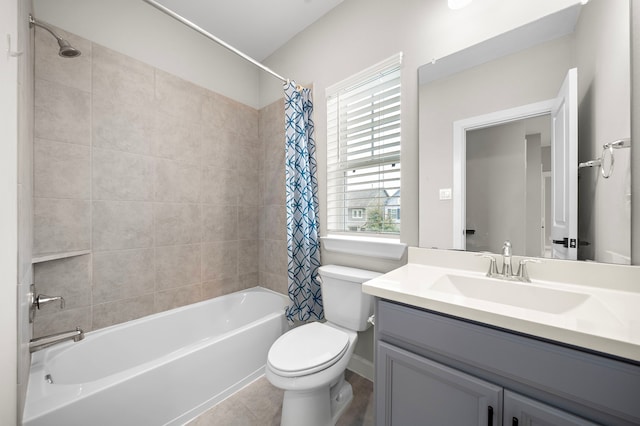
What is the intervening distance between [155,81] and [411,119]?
1857 millimetres

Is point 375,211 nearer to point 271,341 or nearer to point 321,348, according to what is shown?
point 321,348

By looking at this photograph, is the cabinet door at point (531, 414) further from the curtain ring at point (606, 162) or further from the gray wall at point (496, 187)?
the curtain ring at point (606, 162)

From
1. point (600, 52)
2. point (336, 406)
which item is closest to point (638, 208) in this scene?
point (600, 52)

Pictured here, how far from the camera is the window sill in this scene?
150 cm

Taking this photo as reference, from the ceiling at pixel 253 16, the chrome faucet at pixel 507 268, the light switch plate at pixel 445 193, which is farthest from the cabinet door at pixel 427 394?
the ceiling at pixel 253 16

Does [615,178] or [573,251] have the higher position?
[615,178]

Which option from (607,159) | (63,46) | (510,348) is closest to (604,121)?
(607,159)

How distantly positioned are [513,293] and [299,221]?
1317 mm

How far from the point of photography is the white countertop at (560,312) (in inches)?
22.7

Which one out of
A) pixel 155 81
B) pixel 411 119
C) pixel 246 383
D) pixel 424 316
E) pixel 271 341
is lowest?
pixel 246 383

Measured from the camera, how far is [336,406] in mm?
1438

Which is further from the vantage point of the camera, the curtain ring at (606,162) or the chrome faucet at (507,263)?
the chrome faucet at (507,263)

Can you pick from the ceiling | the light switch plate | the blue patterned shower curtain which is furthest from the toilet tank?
the ceiling

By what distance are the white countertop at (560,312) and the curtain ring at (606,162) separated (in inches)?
16.5
